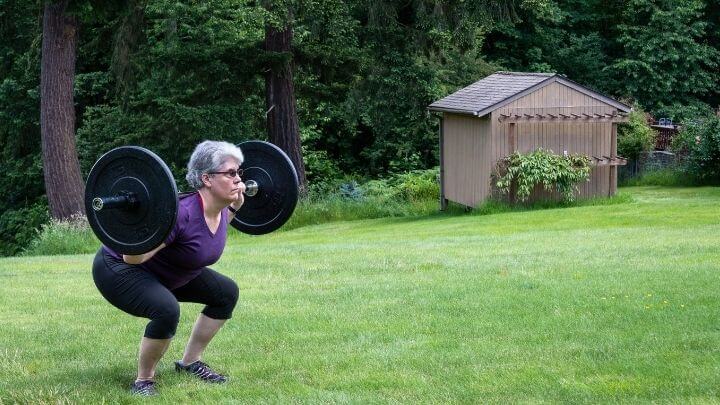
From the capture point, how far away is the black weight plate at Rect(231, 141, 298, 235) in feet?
22.1

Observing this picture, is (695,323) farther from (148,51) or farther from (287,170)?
(148,51)

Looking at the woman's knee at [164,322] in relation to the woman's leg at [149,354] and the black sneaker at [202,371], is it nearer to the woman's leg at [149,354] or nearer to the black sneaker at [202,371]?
the woman's leg at [149,354]

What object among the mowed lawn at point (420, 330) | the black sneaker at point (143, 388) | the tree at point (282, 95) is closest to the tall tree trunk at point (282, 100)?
the tree at point (282, 95)

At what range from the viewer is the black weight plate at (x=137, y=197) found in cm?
543

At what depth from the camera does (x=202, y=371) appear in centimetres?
637

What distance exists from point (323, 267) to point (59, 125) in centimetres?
1391

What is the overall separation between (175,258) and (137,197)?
1.51ft

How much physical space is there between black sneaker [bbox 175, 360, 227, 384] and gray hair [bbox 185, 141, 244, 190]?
1.22 meters

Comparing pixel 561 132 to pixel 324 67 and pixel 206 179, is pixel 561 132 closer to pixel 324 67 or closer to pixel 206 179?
pixel 324 67

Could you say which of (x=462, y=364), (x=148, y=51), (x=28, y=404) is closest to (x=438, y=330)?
(x=462, y=364)

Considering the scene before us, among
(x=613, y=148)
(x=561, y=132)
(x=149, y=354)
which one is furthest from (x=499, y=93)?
(x=149, y=354)

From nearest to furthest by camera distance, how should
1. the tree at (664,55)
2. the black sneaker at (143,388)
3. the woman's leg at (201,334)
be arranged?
the black sneaker at (143,388) < the woman's leg at (201,334) < the tree at (664,55)

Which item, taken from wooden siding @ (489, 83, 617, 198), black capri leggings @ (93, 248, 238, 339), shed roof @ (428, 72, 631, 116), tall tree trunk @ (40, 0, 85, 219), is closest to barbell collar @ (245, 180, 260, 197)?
black capri leggings @ (93, 248, 238, 339)

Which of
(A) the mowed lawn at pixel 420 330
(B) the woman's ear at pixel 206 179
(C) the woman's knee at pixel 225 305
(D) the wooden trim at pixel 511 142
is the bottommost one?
(A) the mowed lawn at pixel 420 330
